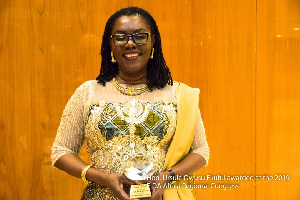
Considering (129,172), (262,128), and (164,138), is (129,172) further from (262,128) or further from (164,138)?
(262,128)

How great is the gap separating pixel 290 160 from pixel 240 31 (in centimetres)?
115

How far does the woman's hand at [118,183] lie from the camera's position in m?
1.74

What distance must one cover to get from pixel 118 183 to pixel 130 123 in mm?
273

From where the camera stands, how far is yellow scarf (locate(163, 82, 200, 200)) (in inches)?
76.4

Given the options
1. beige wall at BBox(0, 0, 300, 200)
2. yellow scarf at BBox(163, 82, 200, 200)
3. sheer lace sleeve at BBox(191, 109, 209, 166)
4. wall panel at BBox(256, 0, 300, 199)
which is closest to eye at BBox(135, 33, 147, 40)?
yellow scarf at BBox(163, 82, 200, 200)

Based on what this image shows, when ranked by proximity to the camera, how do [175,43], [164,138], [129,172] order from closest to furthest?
[129,172] < [164,138] < [175,43]

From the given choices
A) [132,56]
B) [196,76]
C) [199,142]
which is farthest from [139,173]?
[196,76]

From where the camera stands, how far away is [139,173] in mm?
1759

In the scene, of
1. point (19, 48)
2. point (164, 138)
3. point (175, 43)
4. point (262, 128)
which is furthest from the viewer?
point (262, 128)

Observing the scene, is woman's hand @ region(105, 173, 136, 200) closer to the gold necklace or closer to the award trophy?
the award trophy

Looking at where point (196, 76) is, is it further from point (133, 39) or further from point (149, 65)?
point (133, 39)

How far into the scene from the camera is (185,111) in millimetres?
1976

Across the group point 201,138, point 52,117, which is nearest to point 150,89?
point 201,138

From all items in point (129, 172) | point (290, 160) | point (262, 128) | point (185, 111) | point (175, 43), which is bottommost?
point (290, 160)
